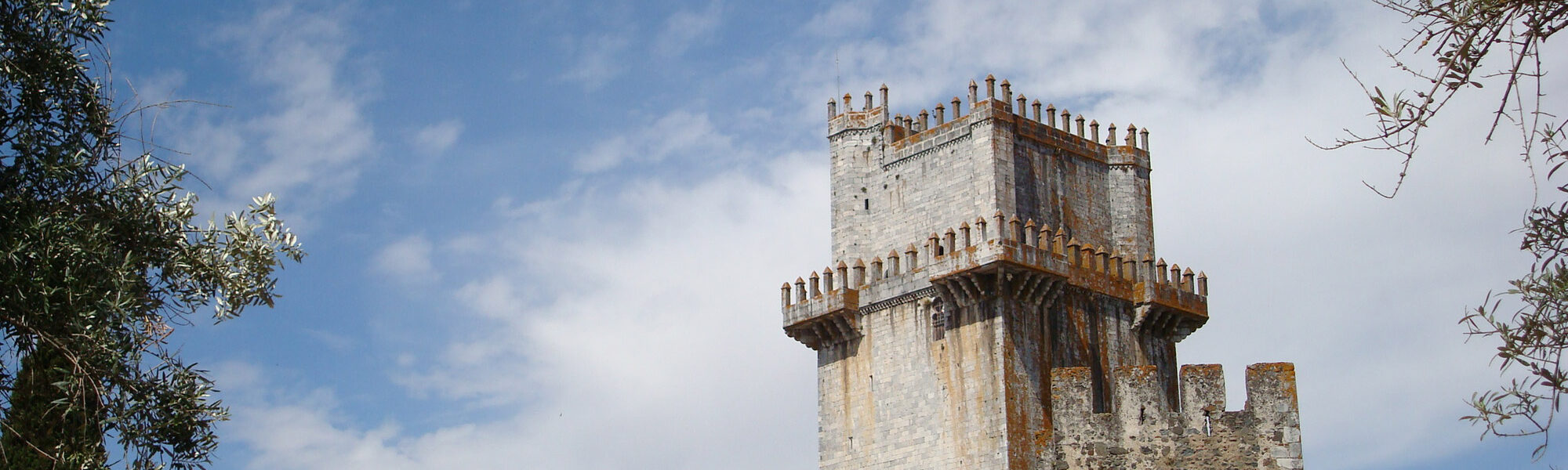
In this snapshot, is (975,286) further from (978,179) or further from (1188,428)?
(1188,428)

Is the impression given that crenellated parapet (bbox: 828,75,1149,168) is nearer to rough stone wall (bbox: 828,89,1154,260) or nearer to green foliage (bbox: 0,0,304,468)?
rough stone wall (bbox: 828,89,1154,260)

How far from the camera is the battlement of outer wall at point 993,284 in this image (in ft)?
152

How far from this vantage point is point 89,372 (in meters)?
16.9

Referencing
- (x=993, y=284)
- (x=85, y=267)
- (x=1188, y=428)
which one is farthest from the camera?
(x=993, y=284)

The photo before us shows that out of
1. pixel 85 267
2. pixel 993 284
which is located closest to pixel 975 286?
pixel 993 284

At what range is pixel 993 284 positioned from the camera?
4606 cm

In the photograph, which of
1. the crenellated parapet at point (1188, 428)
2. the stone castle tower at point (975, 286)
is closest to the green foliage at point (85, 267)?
the crenellated parapet at point (1188, 428)

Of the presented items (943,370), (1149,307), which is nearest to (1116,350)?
(1149,307)

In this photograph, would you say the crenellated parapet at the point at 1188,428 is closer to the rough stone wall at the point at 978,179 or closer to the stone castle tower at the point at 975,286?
the stone castle tower at the point at 975,286

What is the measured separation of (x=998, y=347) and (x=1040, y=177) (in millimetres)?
6204

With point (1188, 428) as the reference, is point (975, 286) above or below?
above

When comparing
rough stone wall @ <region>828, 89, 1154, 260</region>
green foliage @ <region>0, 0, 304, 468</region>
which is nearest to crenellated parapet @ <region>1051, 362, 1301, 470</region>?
green foliage @ <region>0, 0, 304, 468</region>

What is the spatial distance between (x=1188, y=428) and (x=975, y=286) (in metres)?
20.1

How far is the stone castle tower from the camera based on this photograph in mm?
45938
